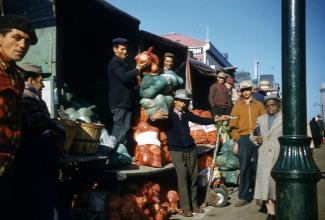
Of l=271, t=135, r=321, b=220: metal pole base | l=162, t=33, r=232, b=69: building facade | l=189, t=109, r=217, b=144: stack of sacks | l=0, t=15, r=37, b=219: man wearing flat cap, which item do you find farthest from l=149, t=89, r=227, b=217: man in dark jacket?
l=162, t=33, r=232, b=69: building facade

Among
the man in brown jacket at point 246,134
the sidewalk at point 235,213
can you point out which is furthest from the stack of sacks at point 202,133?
the sidewalk at point 235,213

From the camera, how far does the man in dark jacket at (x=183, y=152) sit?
674 cm

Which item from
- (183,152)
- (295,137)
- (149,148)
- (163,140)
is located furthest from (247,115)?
(295,137)

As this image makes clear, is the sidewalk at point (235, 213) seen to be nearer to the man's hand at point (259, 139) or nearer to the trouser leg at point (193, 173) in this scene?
the trouser leg at point (193, 173)

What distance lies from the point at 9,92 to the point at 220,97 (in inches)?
303

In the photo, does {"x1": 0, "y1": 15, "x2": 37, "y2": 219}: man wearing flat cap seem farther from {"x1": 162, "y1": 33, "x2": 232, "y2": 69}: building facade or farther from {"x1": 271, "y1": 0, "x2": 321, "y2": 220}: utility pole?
{"x1": 162, "y1": 33, "x2": 232, "y2": 69}: building facade

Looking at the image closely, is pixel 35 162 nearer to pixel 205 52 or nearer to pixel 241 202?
pixel 241 202

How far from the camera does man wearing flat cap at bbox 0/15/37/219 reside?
2.78m

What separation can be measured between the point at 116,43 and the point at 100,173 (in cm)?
246

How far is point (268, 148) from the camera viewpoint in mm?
6211

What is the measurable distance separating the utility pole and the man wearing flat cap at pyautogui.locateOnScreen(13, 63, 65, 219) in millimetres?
2177

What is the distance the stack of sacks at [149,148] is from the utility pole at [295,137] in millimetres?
4029

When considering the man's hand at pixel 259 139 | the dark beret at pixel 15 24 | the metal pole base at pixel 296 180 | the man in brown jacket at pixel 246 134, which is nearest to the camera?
the metal pole base at pixel 296 180

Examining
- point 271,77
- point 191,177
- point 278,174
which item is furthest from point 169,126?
point 271,77
